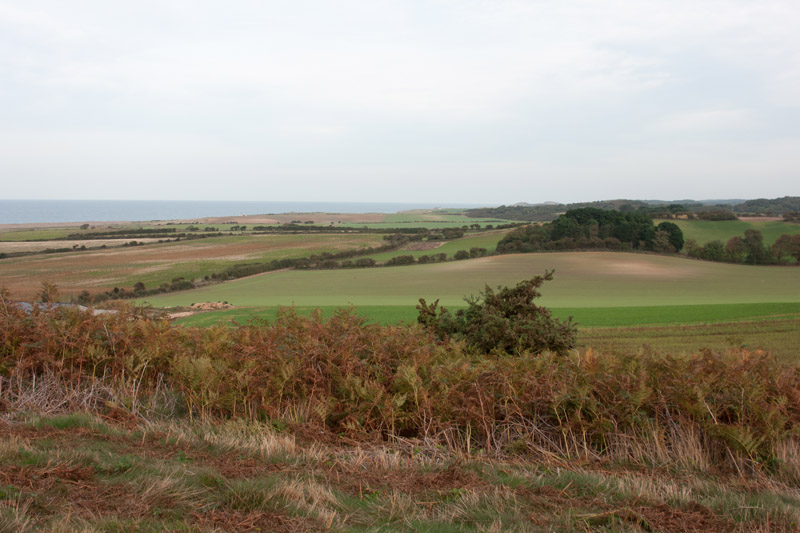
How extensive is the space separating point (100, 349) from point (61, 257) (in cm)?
6442

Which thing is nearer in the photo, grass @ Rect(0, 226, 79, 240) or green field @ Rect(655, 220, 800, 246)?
green field @ Rect(655, 220, 800, 246)

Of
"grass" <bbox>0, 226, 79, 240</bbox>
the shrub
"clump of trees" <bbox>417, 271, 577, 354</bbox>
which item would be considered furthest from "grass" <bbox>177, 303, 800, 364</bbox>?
"grass" <bbox>0, 226, 79, 240</bbox>

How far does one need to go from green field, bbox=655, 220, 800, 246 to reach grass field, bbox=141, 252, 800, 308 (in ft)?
71.6

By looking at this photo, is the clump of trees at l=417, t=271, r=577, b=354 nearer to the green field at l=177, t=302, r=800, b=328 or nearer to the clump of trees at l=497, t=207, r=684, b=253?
the green field at l=177, t=302, r=800, b=328

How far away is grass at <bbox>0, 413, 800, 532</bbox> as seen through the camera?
3377 mm

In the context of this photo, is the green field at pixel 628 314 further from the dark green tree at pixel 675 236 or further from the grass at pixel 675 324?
the dark green tree at pixel 675 236

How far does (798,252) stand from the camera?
58531 millimetres

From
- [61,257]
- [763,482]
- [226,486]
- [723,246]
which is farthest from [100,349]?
[723,246]

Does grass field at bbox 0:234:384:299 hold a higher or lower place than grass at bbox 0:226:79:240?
lower

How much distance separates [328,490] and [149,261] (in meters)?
61.9

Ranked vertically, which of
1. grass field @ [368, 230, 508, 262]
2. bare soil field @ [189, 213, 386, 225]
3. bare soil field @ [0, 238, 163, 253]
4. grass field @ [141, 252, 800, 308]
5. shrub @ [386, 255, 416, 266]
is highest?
bare soil field @ [189, 213, 386, 225]

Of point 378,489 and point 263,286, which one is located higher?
point 378,489

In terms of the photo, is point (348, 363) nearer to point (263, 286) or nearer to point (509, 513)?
point (509, 513)

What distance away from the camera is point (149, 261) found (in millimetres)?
57750
